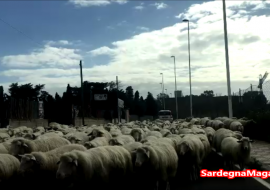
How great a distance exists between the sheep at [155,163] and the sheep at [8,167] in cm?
286

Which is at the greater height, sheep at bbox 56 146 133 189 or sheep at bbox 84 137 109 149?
sheep at bbox 84 137 109 149

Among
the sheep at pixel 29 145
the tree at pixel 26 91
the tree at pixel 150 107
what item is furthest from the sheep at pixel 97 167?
the tree at pixel 150 107

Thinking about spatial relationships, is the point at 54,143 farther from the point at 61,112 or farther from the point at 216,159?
the point at 61,112

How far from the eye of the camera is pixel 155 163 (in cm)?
861

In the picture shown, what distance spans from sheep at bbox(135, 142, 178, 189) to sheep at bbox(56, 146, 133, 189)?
0.37 meters

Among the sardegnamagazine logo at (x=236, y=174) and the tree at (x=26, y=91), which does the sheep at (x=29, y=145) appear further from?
the tree at (x=26, y=91)

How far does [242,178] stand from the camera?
10180 mm

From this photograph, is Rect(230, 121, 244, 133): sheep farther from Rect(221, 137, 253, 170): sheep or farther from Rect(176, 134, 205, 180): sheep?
Rect(176, 134, 205, 180): sheep

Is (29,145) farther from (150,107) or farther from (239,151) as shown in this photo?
(150,107)

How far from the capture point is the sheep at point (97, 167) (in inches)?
292

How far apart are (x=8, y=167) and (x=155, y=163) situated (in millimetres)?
3352

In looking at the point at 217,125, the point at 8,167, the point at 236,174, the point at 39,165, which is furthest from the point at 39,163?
the point at 217,125

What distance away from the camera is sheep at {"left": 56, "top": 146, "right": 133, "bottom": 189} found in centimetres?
742

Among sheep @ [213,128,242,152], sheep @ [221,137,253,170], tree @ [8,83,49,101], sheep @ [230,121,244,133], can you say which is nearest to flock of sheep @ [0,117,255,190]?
sheep @ [221,137,253,170]
